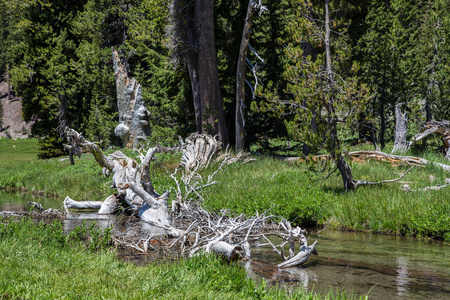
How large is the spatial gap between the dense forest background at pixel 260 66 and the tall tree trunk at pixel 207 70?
0.48 metres

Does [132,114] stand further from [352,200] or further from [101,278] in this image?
[101,278]

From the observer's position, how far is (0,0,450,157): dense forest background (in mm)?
11273

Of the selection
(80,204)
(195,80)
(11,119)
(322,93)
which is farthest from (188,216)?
(11,119)

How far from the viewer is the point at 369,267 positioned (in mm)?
7090

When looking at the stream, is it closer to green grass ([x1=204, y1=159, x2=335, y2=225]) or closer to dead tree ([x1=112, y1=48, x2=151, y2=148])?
green grass ([x1=204, y1=159, x2=335, y2=225])

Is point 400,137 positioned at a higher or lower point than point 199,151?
higher

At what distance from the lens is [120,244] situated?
26.5 ft

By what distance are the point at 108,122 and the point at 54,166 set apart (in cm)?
462

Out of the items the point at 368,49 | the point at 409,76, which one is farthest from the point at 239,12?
the point at 409,76

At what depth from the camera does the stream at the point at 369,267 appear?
19.7 ft

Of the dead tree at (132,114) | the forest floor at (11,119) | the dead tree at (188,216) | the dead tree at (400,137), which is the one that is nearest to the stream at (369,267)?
the dead tree at (188,216)

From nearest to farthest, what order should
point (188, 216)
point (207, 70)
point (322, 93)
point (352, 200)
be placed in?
point (188, 216) < point (352, 200) < point (322, 93) < point (207, 70)

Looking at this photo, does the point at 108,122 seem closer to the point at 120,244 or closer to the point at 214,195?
the point at 214,195

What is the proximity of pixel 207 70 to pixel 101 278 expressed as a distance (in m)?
13.6
